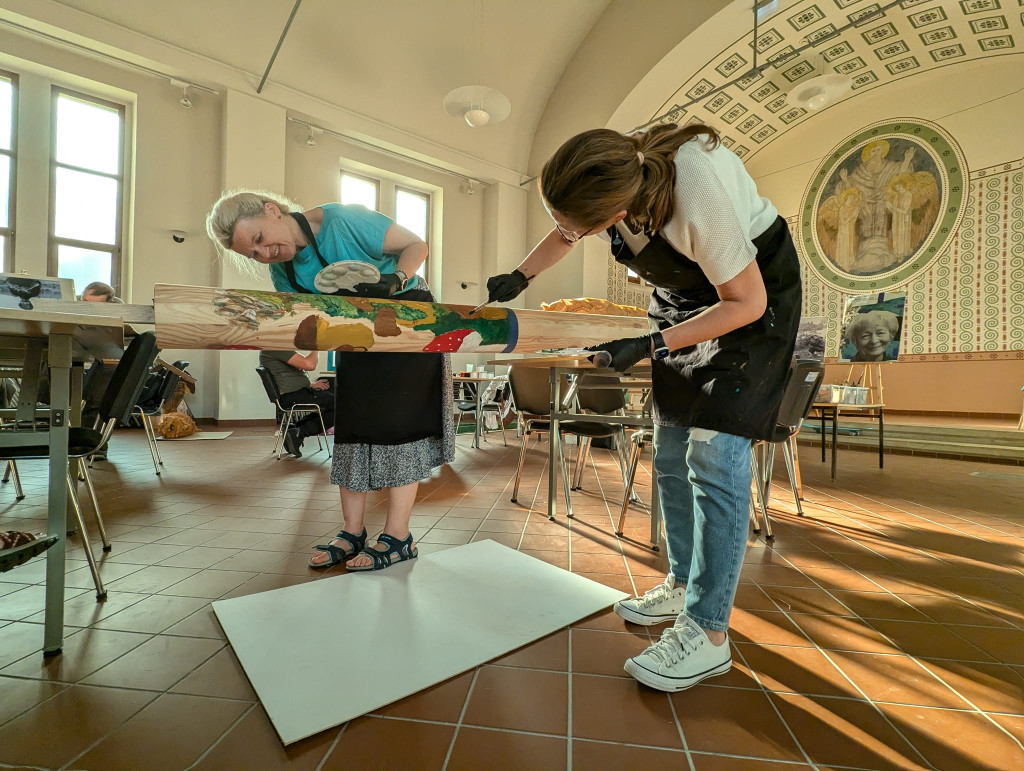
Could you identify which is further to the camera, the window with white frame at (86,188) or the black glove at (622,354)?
the window with white frame at (86,188)

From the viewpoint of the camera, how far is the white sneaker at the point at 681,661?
37.2 inches

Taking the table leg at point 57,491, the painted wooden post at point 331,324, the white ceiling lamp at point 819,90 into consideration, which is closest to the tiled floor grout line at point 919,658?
the painted wooden post at point 331,324

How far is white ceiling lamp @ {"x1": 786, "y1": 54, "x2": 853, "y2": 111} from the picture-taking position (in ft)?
19.3

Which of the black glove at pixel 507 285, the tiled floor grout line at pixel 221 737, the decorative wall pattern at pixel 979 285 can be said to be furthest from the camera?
the decorative wall pattern at pixel 979 285

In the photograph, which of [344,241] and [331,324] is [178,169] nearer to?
[344,241]

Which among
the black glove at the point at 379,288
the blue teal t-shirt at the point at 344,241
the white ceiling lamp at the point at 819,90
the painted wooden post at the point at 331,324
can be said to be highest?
the white ceiling lamp at the point at 819,90

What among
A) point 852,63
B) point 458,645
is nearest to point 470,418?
point 458,645

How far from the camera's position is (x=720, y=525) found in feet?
3.19

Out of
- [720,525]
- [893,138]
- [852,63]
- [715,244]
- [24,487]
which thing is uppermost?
[852,63]

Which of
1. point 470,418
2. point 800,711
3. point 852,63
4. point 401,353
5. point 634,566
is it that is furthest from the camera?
point 470,418

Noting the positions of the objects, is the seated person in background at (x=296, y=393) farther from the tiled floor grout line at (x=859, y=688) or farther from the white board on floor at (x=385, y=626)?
the tiled floor grout line at (x=859, y=688)

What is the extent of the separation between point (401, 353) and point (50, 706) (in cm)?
104

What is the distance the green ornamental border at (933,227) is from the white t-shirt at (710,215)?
28.5 feet

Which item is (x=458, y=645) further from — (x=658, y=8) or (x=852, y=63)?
(x=852, y=63)
